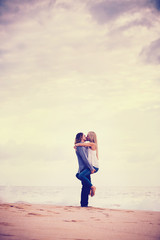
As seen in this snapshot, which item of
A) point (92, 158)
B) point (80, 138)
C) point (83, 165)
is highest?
point (80, 138)

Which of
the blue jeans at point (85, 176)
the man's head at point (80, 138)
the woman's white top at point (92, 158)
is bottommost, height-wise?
the blue jeans at point (85, 176)

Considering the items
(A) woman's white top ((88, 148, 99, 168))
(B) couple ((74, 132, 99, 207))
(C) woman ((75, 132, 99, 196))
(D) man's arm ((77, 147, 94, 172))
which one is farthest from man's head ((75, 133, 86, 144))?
(A) woman's white top ((88, 148, 99, 168))

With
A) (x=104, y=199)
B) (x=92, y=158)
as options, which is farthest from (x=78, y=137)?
(x=104, y=199)

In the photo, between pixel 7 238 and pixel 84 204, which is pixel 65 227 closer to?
pixel 7 238

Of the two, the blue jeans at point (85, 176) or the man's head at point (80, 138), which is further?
the man's head at point (80, 138)

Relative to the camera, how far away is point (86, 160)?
5547 mm

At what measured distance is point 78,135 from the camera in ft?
19.3

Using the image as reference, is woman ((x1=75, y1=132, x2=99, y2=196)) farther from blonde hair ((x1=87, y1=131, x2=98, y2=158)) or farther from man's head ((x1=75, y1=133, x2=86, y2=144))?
man's head ((x1=75, y1=133, x2=86, y2=144))

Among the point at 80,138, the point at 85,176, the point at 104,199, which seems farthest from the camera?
the point at 104,199

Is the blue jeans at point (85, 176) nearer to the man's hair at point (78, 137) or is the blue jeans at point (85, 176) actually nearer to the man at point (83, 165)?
the man at point (83, 165)

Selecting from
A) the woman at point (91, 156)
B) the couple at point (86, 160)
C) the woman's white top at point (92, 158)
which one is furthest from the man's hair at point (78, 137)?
the woman's white top at point (92, 158)

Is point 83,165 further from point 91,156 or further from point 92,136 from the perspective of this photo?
point 92,136

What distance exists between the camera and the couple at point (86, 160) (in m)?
5.54

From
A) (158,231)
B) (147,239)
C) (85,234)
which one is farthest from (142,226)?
(85,234)
